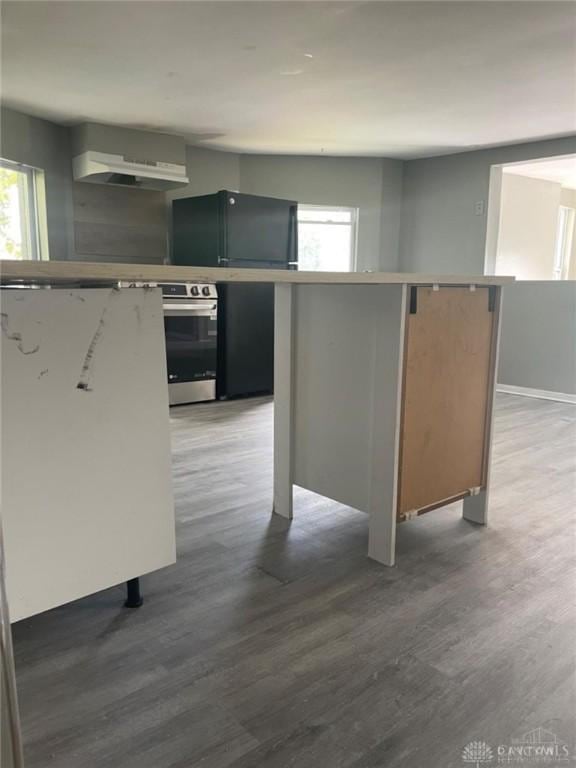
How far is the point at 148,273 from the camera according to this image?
3.86ft

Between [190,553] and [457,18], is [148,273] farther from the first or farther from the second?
[457,18]

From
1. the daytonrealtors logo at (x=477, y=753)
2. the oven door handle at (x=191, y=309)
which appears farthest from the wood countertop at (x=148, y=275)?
the oven door handle at (x=191, y=309)

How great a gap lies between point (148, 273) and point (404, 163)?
17.5ft

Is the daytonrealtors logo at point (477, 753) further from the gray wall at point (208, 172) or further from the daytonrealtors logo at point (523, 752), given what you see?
the gray wall at point (208, 172)

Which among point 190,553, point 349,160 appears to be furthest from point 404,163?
point 190,553

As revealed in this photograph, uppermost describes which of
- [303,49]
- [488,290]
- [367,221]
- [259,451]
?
[303,49]

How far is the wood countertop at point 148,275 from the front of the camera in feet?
3.32

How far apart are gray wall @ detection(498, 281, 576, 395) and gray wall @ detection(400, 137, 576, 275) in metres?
0.52

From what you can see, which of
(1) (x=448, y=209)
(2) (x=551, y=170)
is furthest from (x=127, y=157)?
(2) (x=551, y=170)

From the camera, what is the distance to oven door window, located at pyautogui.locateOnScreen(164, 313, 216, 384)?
4.43m

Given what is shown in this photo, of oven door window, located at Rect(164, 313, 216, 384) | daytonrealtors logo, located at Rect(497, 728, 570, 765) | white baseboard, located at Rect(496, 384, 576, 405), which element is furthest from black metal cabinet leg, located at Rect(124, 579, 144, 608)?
white baseboard, located at Rect(496, 384, 576, 405)

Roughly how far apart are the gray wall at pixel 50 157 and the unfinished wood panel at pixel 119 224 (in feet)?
0.28

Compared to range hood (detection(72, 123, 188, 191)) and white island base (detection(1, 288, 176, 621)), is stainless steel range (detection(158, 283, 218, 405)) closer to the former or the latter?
range hood (detection(72, 123, 188, 191))

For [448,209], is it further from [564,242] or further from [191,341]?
[564,242]
